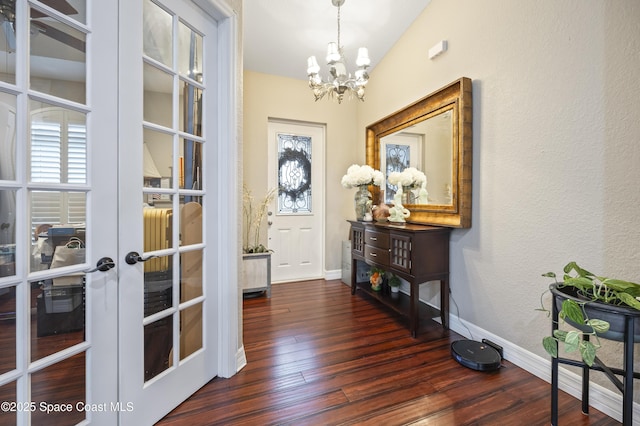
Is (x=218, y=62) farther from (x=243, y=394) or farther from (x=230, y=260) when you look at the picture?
(x=243, y=394)

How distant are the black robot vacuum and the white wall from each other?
0.17m

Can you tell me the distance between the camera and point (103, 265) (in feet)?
4.05

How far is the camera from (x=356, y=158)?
4.29 meters

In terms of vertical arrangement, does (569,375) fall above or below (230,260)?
below

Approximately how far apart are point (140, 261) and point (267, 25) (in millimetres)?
2938

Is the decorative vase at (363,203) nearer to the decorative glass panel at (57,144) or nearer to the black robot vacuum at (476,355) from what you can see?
the black robot vacuum at (476,355)

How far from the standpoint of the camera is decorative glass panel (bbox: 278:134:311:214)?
13.3ft

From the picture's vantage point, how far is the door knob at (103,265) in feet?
4.01

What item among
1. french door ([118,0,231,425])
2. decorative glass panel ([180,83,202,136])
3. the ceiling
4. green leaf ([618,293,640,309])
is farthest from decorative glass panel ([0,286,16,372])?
the ceiling

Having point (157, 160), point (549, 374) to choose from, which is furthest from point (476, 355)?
point (157, 160)

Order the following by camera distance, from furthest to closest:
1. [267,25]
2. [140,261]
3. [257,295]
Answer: [257,295] → [267,25] → [140,261]

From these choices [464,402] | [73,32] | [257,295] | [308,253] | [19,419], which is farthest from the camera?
[308,253]

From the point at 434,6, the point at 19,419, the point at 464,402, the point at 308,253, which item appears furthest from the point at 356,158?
the point at 19,419

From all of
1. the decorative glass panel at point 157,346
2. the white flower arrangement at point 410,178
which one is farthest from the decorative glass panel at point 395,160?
the decorative glass panel at point 157,346
